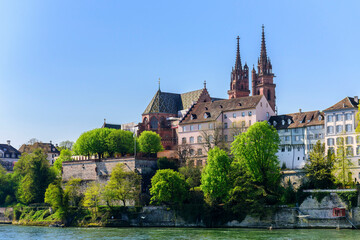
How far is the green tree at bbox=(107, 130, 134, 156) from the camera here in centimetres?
11238

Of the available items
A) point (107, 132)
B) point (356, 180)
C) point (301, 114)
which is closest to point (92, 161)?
point (107, 132)

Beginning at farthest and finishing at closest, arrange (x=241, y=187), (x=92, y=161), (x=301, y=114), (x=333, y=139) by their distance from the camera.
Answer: (x=92, y=161)
(x=301, y=114)
(x=333, y=139)
(x=241, y=187)

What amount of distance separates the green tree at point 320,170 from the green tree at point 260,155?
5.31 meters

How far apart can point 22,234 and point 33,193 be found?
28062 millimetres

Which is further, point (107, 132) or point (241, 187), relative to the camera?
point (107, 132)

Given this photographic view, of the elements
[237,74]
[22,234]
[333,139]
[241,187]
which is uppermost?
[237,74]

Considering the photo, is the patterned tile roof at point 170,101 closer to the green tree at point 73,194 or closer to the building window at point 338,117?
the green tree at point 73,194

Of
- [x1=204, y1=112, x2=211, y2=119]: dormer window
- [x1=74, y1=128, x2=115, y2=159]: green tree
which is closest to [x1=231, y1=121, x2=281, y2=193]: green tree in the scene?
[x1=204, y1=112, x2=211, y2=119]: dormer window

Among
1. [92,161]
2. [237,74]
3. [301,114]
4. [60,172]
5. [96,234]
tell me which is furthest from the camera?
[237,74]

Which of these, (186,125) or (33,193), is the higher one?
(186,125)

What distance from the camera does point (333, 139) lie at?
94.6 metres

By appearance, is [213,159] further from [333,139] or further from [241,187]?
[333,139]

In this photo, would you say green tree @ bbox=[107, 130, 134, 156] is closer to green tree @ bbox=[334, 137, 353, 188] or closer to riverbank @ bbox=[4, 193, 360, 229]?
riverbank @ bbox=[4, 193, 360, 229]

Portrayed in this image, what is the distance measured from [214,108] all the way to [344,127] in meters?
25.7
